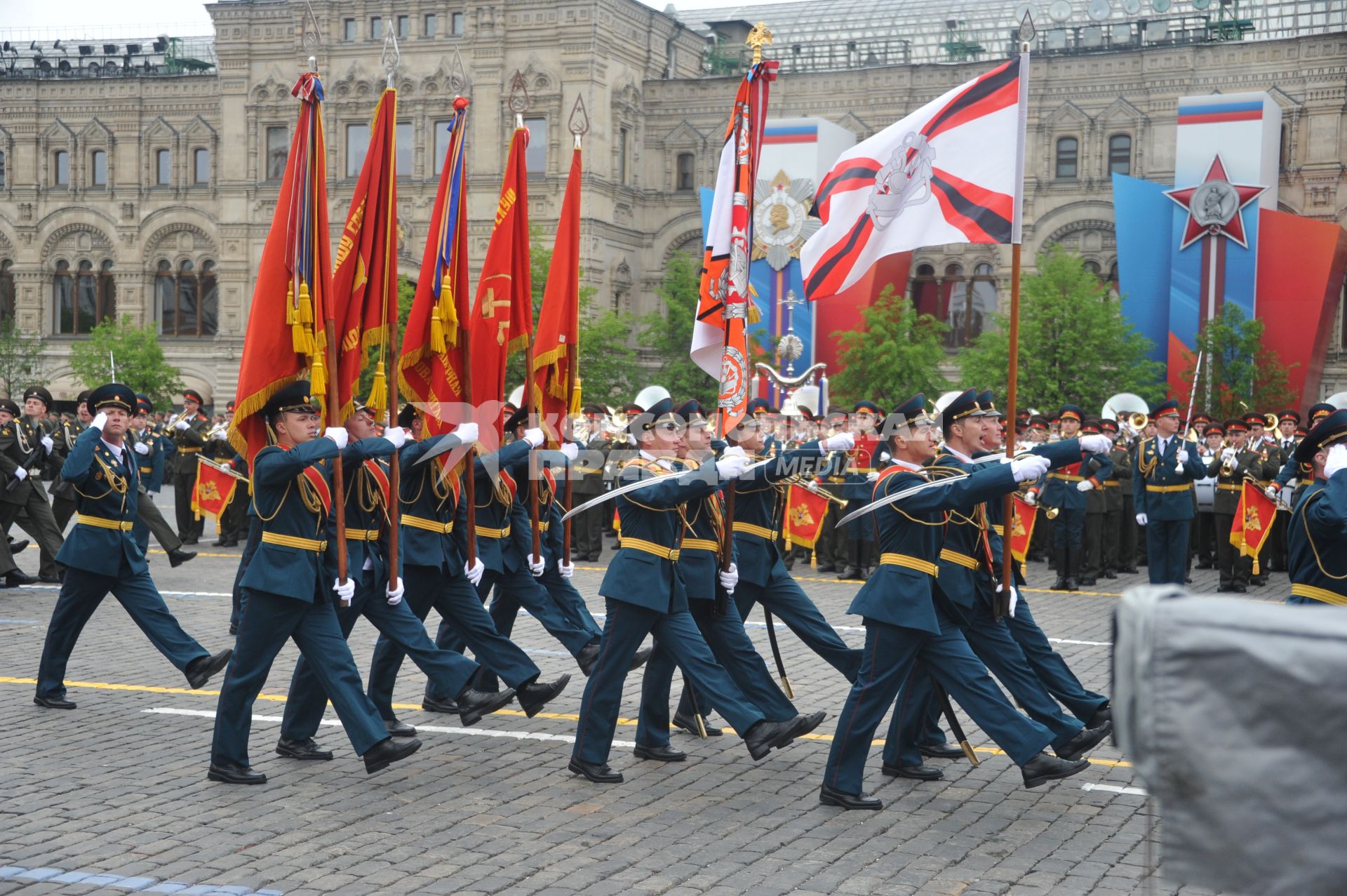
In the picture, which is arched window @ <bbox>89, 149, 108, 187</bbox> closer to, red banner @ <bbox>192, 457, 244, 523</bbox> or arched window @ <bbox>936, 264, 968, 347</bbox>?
arched window @ <bbox>936, 264, 968, 347</bbox>

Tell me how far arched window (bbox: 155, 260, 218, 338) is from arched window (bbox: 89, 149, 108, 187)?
326 centimetres

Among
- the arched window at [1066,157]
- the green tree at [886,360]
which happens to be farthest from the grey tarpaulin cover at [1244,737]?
the arched window at [1066,157]

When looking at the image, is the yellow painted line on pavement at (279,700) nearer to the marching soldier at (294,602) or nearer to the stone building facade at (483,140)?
the marching soldier at (294,602)

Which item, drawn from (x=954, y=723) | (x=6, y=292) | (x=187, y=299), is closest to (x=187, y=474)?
(x=954, y=723)

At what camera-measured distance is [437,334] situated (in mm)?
8531

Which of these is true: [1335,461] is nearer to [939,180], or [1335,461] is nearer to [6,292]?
[939,180]

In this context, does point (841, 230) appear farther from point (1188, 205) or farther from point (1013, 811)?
point (1188, 205)

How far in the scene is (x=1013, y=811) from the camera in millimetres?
6434

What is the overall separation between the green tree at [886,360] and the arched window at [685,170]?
444 inches

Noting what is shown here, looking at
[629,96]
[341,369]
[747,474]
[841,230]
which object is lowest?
[747,474]

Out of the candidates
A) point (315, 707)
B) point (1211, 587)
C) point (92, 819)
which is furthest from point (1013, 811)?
point (1211, 587)

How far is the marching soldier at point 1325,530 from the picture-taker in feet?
21.3

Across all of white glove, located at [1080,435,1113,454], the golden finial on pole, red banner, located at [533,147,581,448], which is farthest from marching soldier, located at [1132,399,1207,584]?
white glove, located at [1080,435,1113,454]

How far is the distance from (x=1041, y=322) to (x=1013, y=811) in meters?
26.2
